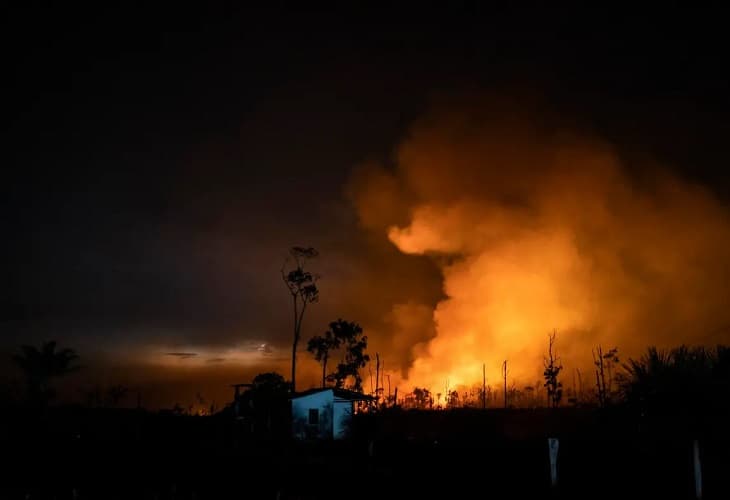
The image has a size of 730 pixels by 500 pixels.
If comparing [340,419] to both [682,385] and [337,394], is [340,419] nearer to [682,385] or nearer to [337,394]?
[337,394]

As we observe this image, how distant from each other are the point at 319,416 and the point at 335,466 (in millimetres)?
16933

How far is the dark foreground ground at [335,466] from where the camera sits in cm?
2048

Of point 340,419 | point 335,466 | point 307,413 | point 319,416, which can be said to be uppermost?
point 307,413

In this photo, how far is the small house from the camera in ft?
138

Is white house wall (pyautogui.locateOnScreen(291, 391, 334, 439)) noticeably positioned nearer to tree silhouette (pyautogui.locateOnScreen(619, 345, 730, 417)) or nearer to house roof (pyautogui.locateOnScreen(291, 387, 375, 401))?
house roof (pyautogui.locateOnScreen(291, 387, 375, 401))

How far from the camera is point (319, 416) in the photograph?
42312 millimetres

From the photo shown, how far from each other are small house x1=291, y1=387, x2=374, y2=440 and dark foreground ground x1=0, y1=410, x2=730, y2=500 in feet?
22.4

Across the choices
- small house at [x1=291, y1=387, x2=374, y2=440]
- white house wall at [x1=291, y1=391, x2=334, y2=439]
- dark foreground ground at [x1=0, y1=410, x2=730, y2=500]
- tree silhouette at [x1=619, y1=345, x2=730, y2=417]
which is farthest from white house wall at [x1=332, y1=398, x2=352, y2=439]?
tree silhouette at [x1=619, y1=345, x2=730, y2=417]

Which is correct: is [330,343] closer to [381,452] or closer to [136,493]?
[381,452]

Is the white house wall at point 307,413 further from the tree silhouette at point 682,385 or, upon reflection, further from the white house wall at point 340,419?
the tree silhouette at point 682,385

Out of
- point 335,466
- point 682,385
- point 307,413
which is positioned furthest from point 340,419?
point 682,385

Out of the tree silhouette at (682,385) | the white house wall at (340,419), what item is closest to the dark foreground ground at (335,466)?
the tree silhouette at (682,385)

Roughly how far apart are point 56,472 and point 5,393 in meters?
30.6

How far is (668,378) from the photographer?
16.2 meters
